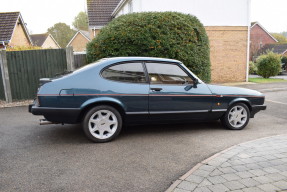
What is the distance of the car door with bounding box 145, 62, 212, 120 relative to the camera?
4.93 meters

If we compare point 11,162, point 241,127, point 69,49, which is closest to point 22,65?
point 69,49

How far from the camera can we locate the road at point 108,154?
326cm

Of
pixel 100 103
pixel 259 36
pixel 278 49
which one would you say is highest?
pixel 259 36

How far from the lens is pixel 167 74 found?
5117 mm

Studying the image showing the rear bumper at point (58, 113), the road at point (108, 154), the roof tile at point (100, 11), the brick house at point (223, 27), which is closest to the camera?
the road at point (108, 154)

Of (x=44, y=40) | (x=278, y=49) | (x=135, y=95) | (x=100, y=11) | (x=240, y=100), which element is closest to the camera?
(x=135, y=95)

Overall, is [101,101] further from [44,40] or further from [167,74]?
[44,40]

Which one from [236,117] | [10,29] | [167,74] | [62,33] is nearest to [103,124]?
[167,74]

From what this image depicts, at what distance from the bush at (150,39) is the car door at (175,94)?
4.17m

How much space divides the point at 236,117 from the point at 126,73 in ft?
8.60

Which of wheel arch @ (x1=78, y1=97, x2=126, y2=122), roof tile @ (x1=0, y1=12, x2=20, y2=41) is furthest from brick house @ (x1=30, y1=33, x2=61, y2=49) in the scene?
wheel arch @ (x1=78, y1=97, x2=126, y2=122)

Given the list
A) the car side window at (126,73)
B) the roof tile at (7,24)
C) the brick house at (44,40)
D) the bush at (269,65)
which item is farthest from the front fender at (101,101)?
the brick house at (44,40)

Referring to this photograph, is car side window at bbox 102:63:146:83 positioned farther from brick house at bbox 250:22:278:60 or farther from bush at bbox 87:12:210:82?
brick house at bbox 250:22:278:60

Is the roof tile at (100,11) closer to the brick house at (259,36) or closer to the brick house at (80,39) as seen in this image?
the brick house at (80,39)
